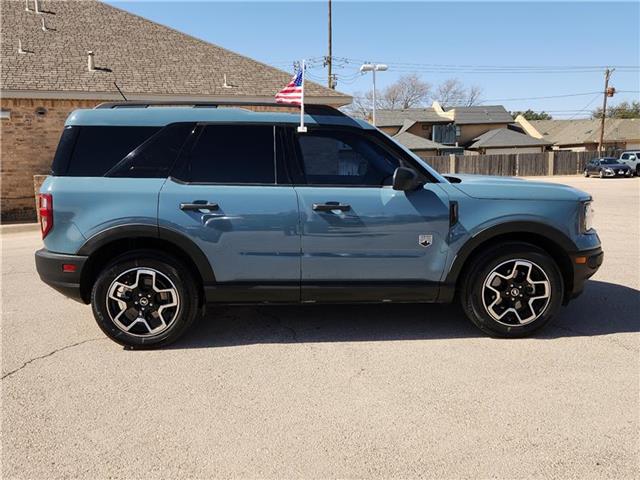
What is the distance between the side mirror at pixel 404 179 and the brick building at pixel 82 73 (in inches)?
457

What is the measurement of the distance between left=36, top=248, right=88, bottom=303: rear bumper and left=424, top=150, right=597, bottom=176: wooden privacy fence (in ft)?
122

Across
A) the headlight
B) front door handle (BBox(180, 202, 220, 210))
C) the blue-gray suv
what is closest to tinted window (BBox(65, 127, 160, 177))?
the blue-gray suv

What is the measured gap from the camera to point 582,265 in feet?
13.3

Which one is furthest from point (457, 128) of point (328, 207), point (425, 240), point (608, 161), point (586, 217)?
point (328, 207)

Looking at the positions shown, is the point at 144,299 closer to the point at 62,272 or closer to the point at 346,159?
the point at 62,272

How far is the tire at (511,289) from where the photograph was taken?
13.1 ft

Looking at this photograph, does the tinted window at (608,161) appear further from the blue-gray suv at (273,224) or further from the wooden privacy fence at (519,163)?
the blue-gray suv at (273,224)

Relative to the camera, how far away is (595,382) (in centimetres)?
334

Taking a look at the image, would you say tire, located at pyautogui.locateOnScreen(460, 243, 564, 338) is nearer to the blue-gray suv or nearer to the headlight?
the blue-gray suv

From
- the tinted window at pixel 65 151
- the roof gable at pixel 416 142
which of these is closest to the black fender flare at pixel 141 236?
the tinted window at pixel 65 151

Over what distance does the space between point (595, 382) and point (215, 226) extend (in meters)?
2.96

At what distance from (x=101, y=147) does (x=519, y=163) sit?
4151cm

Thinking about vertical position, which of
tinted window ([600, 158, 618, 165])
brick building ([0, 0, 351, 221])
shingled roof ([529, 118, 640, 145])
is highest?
shingled roof ([529, 118, 640, 145])

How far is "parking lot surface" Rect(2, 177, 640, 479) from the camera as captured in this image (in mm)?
2541
